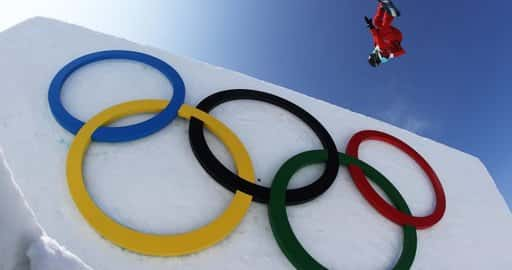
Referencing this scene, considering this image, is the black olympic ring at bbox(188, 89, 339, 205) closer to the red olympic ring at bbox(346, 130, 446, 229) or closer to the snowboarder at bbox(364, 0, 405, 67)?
the red olympic ring at bbox(346, 130, 446, 229)

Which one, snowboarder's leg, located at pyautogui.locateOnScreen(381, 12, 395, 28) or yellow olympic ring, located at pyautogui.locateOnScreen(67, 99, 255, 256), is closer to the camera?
yellow olympic ring, located at pyautogui.locateOnScreen(67, 99, 255, 256)

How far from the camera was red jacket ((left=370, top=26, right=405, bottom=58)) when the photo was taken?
5.49m

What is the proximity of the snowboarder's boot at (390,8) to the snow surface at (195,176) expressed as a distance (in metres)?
1.85

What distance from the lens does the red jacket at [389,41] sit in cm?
549

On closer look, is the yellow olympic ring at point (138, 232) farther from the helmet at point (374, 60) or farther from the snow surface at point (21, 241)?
the helmet at point (374, 60)

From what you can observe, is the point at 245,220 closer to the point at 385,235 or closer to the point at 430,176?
the point at 385,235

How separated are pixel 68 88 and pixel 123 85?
408mm

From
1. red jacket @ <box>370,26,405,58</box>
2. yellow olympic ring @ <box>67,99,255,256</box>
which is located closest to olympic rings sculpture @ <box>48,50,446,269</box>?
yellow olympic ring @ <box>67,99,255,256</box>

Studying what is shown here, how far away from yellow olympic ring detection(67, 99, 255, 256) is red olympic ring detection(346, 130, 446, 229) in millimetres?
953

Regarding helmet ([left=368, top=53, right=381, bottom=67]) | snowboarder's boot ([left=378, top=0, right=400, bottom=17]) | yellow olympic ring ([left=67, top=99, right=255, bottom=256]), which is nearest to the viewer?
yellow olympic ring ([left=67, top=99, right=255, bottom=256])

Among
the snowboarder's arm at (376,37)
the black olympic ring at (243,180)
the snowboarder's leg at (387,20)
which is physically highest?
the snowboarder's leg at (387,20)

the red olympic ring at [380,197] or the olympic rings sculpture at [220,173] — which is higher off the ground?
the red olympic ring at [380,197]

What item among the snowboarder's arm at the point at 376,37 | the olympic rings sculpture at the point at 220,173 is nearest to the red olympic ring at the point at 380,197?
the olympic rings sculpture at the point at 220,173

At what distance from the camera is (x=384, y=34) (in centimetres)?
552
